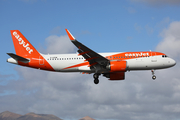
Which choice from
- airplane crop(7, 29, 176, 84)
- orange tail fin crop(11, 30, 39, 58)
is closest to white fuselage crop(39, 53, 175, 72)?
airplane crop(7, 29, 176, 84)

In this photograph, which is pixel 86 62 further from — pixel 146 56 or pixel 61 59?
pixel 146 56

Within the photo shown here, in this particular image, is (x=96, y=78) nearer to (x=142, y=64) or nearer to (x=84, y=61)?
(x=84, y=61)

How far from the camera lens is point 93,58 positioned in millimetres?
39406

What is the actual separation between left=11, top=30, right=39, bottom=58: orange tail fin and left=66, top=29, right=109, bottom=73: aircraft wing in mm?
9778

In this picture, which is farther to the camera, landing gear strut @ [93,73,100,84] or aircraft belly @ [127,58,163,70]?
landing gear strut @ [93,73,100,84]

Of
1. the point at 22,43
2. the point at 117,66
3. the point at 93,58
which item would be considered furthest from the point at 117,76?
the point at 22,43

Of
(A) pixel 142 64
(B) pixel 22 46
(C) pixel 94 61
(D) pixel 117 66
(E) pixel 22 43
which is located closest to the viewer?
(D) pixel 117 66

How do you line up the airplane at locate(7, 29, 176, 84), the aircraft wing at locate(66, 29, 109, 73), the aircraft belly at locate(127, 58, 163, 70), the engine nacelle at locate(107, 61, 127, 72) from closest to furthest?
the aircraft wing at locate(66, 29, 109, 73)
the engine nacelle at locate(107, 61, 127, 72)
the airplane at locate(7, 29, 176, 84)
the aircraft belly at locate(127, 58, 163, 70)

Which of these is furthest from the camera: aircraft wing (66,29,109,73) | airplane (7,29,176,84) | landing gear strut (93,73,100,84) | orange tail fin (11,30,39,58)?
orange tail fin (11,30,39,58)

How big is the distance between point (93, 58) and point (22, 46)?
14079mm

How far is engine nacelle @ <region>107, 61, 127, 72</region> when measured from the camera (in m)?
39.0

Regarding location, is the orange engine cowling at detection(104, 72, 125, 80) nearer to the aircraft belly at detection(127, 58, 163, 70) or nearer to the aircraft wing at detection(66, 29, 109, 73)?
the aircraft wing at detection(66, 29, 109, 73)

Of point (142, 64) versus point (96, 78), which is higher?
point (142, 64)

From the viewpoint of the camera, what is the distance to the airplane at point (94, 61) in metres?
39.4
